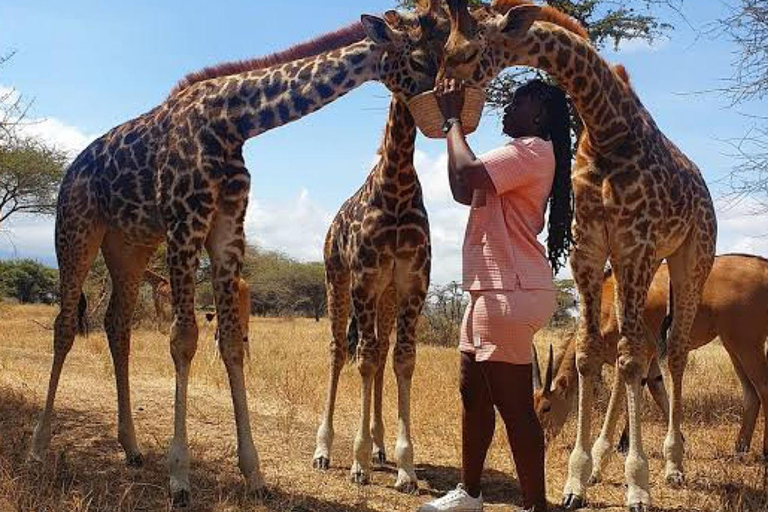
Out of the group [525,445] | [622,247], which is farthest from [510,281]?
[622,247]

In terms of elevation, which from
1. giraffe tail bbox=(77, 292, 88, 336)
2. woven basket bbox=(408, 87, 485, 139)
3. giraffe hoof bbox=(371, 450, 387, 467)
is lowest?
giraffe hoof bbox=(371, 450, 387, 467)

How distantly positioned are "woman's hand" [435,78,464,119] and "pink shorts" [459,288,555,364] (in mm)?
965

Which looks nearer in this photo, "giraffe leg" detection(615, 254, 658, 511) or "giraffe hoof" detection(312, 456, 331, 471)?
"giraffe leg" detection(615, 254, 658, 511)

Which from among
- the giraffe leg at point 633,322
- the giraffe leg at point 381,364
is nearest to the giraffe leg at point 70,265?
the giraffe leg at point 381,364

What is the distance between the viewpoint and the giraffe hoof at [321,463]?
6.29m

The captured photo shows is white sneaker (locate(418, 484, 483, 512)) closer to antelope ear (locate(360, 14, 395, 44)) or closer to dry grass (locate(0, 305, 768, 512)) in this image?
dry grass (locate(0, 305, 768, 512))

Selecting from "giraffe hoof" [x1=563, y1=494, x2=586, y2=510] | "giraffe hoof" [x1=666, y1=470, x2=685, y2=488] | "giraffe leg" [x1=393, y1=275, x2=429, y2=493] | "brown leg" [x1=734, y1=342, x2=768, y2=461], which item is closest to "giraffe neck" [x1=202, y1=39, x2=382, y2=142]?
"giraffe leg" [x1=393, y1=275, x2=429, y2=493]

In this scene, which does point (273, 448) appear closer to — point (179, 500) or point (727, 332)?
point (179, 500)

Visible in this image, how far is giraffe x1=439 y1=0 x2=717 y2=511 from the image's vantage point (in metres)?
5.14

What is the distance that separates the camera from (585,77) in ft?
17.8

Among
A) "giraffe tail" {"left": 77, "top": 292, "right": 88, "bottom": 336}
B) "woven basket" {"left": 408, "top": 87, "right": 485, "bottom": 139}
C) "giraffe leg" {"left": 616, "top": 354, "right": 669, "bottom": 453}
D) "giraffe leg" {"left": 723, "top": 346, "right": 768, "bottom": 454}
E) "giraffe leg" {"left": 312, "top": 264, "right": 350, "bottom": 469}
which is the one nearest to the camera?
"woven basket" {"left": 408, "top": 87, "right": 485, "bottom": 139}

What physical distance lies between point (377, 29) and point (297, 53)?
2.89 ft

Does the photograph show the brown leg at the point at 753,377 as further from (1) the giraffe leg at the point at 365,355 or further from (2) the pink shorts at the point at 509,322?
(2) the pink shorts at the point at 509,322

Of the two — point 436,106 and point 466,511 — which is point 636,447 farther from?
point 436,106
